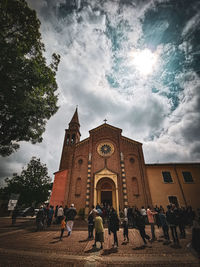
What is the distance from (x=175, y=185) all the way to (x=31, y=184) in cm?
3545

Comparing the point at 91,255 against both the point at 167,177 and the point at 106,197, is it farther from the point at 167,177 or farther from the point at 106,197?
the point at 167,177

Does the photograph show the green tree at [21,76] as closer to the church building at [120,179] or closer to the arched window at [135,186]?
the church building at [120,179]

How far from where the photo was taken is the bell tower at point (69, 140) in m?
22.6

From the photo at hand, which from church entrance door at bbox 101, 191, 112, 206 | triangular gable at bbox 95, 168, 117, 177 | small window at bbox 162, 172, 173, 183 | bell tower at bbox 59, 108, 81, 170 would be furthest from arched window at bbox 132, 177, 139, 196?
bell tower at bbox 59, 108, 81, 170

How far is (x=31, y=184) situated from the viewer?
34750 mm

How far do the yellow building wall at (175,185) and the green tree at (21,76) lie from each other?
634 inches

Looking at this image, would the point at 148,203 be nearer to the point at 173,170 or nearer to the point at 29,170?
the point at 173,170

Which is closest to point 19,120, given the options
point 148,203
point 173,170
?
Result: point 148,203

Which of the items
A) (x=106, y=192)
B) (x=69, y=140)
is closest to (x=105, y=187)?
(x=106, y=192)

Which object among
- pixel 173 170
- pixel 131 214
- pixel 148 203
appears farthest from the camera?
pixel 173 170

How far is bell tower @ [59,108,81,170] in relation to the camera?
22625 mm

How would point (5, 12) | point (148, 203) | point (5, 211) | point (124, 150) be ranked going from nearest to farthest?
1. point (5, 12)
2. point (148, 203)
3. point (124, 150)
4. point (5, 211)

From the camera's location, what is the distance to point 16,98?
838 cm

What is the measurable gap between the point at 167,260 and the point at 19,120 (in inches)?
470
